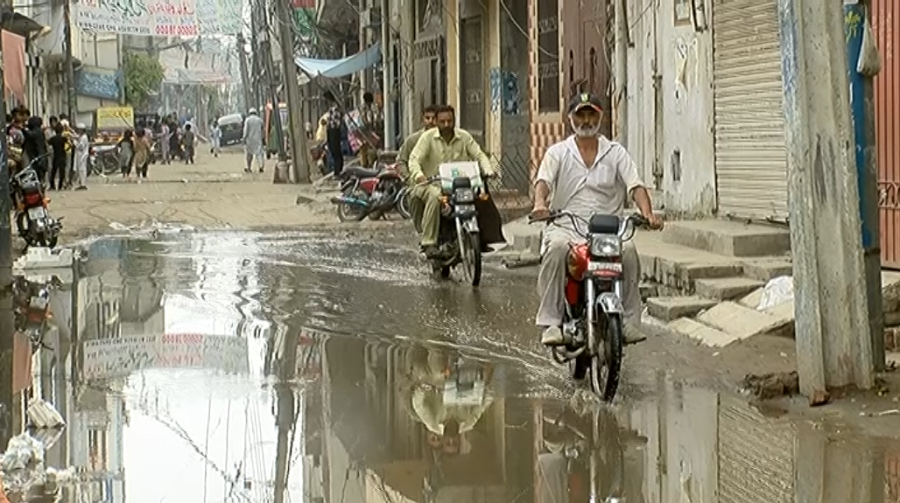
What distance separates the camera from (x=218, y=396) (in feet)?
26.4

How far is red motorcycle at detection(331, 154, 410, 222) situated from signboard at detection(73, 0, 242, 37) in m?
13.0

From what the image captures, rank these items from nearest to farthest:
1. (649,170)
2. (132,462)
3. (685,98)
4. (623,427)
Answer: (132,462) < (623,427) < (685,98) < (649,170)

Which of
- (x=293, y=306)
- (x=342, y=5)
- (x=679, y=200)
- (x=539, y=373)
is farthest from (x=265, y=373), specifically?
(x=342, y=5)

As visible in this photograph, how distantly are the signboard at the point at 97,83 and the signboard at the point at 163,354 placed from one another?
52851 mm

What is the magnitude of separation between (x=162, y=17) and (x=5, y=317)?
2490 centimetres

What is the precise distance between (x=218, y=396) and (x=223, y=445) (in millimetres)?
1299

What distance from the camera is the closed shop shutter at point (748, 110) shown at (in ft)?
41.1

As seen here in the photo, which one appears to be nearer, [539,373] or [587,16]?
[539,373]

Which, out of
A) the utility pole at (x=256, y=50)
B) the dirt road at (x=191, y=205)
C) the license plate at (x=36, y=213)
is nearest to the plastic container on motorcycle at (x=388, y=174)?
the dirt road at (x=191, y=205)

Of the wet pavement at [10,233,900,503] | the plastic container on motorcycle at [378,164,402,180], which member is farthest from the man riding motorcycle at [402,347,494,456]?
the plastic container on motorcycle at [378,164,402,180]

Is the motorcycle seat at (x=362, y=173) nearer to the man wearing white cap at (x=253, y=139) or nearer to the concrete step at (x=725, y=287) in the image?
the concrete step at (x=725, y=287)

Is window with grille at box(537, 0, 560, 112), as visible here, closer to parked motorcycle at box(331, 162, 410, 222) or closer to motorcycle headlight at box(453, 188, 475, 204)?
parked motorcycle at box(331, 162, 410, 222)

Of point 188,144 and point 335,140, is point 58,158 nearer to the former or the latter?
point 335,140

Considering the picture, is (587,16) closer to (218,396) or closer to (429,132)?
(429,132)
